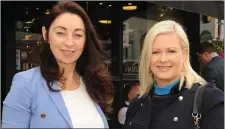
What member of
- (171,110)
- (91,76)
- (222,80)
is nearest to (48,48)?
(91,76)

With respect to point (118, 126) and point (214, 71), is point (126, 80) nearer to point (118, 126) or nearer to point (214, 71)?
point (118, 126)

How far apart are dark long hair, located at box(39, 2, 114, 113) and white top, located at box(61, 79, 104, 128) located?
3.4 inches

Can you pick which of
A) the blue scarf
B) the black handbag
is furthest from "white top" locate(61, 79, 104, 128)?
the black handbag

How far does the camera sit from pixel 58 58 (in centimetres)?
225

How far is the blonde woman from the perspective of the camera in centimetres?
214

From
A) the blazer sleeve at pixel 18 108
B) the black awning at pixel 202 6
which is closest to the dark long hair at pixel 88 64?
the blazer sleeve at pixel 18 108

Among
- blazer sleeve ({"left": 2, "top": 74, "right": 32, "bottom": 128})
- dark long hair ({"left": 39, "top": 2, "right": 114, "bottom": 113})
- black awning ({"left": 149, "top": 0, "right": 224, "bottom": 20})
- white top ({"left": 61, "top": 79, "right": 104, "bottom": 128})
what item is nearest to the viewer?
blazer sleeve ({"left": 2, "top": 74, "right": 32, "bottom": 128})

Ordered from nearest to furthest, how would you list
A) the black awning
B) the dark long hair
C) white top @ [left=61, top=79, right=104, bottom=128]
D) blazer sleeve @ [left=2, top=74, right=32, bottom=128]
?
1. blazer sleeve @ [left=2, top=74, right=32, bottom=128]
2. white top @ [left=61, top=79, right=104, bottom=128]
3. the dark long hair
4. the black awning

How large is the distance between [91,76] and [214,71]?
4126 mm

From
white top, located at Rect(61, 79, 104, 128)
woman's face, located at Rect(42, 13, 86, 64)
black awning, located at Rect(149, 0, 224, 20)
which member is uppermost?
black awning, located at Rect(149, 0, 224, 20)

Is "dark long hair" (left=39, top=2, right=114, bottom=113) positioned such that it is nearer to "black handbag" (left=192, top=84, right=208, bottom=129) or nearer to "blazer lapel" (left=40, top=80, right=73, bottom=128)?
"blazer lapel" (left=40, top=80, right=73, bottom=128)

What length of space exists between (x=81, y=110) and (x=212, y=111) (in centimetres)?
77

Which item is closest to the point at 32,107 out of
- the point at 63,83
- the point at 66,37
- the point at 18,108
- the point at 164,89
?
the point at 18,108

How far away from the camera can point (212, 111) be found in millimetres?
2059
